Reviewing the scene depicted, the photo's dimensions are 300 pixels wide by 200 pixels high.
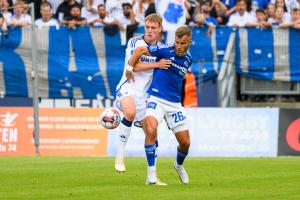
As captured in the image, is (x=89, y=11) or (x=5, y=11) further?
(x=89, y=11)

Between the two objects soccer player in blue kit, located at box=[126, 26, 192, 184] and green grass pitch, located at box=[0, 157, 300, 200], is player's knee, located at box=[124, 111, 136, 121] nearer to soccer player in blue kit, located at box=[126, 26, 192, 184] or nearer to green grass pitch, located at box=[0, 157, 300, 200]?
green grass pitch, located at box=[0, 157, 300, 200]

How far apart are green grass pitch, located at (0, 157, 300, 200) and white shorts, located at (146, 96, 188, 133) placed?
933 mm

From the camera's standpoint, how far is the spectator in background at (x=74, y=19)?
27344 millimetres

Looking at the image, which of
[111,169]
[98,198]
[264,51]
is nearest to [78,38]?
[264,51]

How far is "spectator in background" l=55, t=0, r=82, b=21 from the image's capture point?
2762 centimetres

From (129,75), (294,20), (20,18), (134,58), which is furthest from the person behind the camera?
(20,18)

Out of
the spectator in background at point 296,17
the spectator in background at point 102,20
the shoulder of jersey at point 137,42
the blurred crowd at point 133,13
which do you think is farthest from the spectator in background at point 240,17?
the shoulder of jersey at point 137,42

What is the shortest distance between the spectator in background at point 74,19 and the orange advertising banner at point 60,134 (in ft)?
8.09

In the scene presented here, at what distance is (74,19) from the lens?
2753 centimetres

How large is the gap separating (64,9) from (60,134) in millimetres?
3686

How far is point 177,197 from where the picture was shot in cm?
1278

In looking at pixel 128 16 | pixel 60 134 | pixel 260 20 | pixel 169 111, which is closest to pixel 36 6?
pixel 128 16

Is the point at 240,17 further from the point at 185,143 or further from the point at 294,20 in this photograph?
the point at 185,143

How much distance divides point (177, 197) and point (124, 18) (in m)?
15.2
